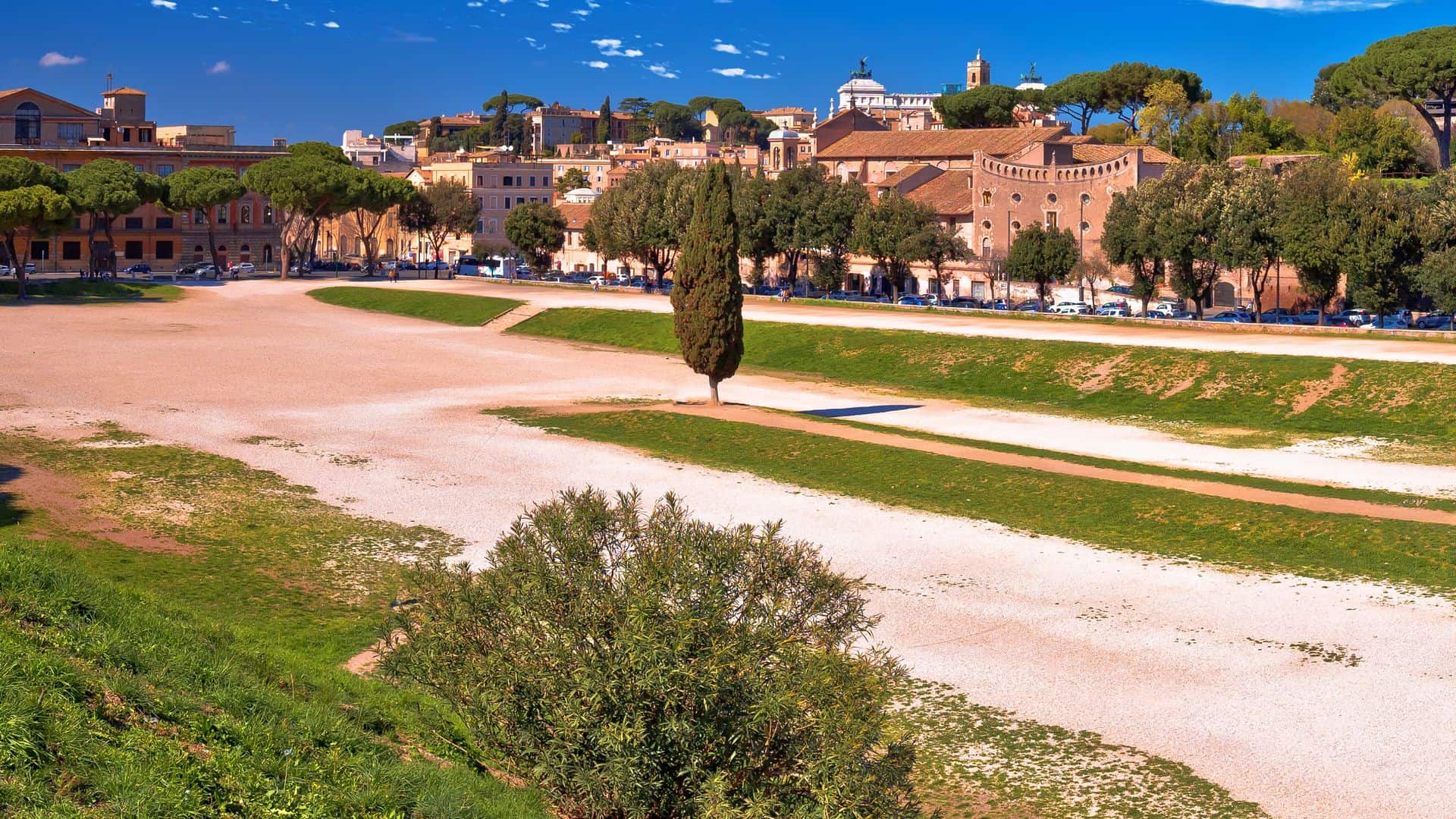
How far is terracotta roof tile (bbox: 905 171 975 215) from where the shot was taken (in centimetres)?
9544

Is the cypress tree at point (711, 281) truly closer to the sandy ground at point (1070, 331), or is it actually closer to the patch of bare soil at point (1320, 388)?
the patch of bare soil at point (1320, 388)

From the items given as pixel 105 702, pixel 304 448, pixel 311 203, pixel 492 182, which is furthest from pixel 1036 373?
pixel 492 182

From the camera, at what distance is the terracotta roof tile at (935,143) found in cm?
10694

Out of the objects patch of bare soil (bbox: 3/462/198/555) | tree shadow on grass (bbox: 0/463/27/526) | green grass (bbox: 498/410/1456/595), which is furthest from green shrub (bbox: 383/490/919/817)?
tree shadow on grass (bbox: 0/463/27/526)

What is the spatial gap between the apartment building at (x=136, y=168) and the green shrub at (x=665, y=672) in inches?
4545

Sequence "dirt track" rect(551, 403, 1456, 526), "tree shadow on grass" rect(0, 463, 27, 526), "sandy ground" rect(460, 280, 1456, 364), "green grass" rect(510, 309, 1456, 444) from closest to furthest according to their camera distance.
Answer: "tree shadow on grass" rect(0, 463, 27, 526) → "dirt track" rect(551, 403, 1456, 526) → "green grass" rect(510, 309, 1456, 444) → "sandy ground" rect(460, 280, 1456, 364)

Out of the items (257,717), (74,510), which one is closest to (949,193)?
(74,510)

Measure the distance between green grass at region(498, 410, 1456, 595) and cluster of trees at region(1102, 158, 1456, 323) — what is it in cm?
3589

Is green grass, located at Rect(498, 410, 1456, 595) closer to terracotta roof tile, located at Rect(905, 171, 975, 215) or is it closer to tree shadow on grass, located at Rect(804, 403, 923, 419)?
tree shadow on grass, located at Rect(804, 403, 923, 419)

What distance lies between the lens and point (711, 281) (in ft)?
146

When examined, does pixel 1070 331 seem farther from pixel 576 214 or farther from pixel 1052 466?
pixel 576 214

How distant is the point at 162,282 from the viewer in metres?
108

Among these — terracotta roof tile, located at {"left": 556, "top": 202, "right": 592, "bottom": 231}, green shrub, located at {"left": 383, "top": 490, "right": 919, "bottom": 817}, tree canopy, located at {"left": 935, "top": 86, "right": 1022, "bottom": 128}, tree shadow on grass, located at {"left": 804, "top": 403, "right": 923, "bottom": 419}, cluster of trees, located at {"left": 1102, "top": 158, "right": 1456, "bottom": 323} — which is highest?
tree canopy, located at {"left": 935, "top": 86, "right": 1022, "bottom": 128}

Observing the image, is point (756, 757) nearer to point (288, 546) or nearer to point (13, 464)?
point (288, 546)
